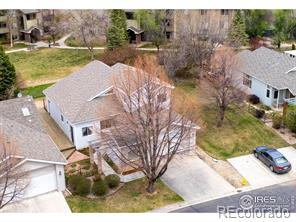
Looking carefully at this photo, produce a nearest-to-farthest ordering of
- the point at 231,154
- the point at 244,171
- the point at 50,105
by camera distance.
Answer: the point at 244,171 → the point at 231,154 → the point at 50,105

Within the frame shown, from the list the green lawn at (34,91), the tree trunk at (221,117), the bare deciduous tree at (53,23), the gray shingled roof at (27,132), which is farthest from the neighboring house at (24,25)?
the tree trunk at (221,117)

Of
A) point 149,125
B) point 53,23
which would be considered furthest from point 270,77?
point 53,23

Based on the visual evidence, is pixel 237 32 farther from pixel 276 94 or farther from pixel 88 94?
pixel 88 94

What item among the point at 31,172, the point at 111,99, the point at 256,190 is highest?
the point at 111,99

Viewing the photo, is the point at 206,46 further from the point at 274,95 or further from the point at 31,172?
the point at 31,172

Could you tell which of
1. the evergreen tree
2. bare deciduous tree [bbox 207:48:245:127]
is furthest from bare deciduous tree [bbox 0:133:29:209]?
the evergreen tree

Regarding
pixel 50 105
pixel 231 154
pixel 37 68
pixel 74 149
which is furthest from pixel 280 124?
pixel 37 68
